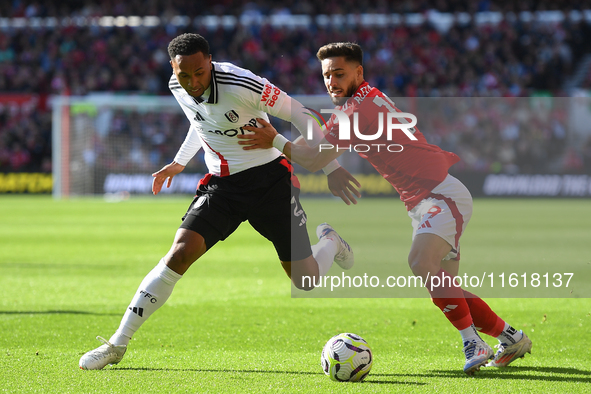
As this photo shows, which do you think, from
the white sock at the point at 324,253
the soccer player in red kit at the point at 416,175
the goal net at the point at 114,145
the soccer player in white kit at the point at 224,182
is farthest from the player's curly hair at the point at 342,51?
the goal net at the point at 114,145

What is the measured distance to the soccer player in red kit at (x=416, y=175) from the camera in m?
4.27

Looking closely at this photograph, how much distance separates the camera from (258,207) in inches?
192

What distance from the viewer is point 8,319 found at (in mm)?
6066

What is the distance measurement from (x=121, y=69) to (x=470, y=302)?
2671cm

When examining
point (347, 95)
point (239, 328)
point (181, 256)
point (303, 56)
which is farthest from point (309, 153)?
point (303, 56)

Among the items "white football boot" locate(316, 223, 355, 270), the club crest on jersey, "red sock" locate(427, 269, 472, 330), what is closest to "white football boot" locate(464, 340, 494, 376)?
"red sock" locate(427, 269, 472, 330)

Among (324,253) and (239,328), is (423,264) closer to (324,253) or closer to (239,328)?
(324,253)

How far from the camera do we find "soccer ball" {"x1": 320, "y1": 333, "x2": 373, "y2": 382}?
4.10m

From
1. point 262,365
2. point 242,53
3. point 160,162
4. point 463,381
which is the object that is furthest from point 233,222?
point 242,53

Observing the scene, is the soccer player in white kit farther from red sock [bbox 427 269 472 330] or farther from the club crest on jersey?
red sock [bbox 427 269 472 330]

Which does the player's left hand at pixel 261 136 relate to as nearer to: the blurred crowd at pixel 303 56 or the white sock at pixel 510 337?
the white sock at pixel 510 337

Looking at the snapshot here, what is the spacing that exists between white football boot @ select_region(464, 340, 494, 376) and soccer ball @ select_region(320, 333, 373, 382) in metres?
0.59

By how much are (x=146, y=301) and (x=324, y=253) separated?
141 centimetres

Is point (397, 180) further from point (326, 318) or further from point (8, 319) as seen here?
point (8, 319)
